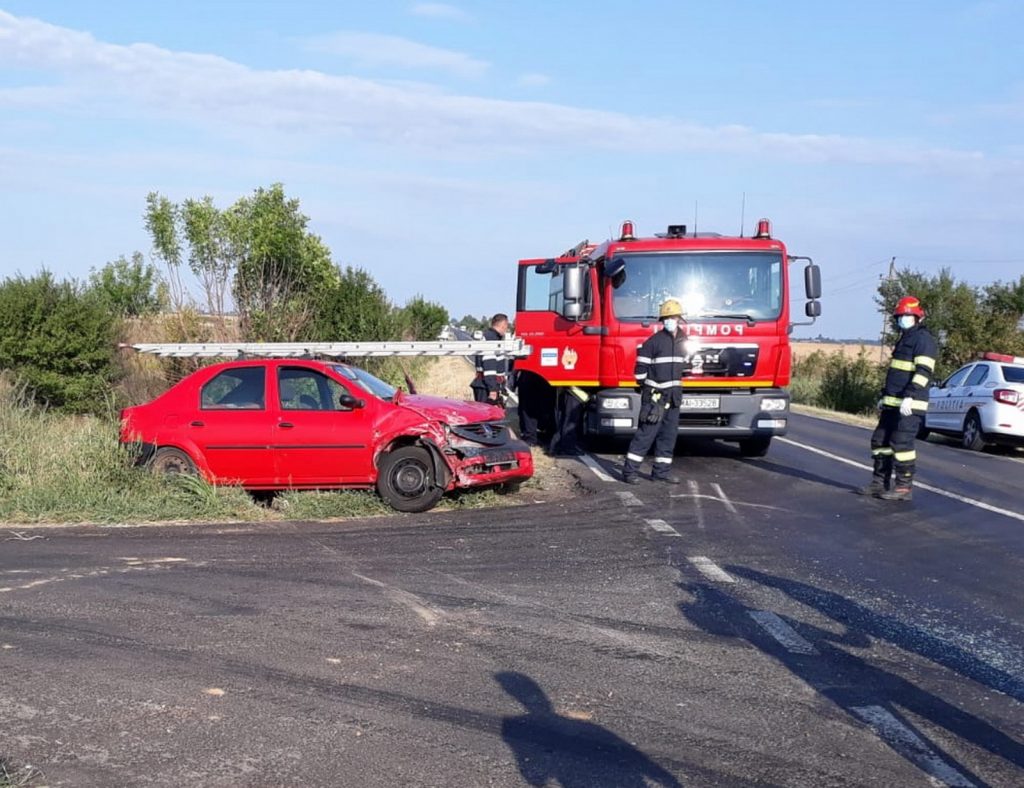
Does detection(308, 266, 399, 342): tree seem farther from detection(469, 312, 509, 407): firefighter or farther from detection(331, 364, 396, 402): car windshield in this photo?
detection(331, 364, 396, 402): car windshield

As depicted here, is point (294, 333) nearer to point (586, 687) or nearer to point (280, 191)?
point (280, 191)

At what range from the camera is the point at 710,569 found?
25.6ft

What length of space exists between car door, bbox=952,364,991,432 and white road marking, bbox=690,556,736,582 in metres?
12.3

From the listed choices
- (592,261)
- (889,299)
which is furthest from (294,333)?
(889,299)

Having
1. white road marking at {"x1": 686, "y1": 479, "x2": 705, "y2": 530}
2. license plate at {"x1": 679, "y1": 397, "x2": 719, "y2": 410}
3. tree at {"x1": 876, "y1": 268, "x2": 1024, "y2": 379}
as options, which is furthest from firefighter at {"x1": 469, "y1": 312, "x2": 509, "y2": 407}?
tree at {"x1": 876, "y1": 268, "x2": 1024, "y2": 379}

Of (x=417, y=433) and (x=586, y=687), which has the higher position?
(x=417, y=433)

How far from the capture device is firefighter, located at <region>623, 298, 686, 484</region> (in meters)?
12.3

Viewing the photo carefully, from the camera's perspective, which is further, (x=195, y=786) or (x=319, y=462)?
(x=319, y=462)

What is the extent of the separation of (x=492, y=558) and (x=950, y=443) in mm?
15097

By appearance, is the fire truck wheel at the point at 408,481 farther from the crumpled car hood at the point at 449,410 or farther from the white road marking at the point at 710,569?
the white road marking at the point at 710,569

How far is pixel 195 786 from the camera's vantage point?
4.07 metres

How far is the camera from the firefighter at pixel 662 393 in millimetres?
12266

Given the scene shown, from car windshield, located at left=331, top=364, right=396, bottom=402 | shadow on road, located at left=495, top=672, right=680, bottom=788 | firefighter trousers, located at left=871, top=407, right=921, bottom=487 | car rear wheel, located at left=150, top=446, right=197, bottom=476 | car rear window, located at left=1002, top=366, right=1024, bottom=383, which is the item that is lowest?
shadow on road, located at left=495, top=672, right=680, bottom=788

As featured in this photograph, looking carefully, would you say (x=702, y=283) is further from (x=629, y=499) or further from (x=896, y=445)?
(x=629, y=499)
